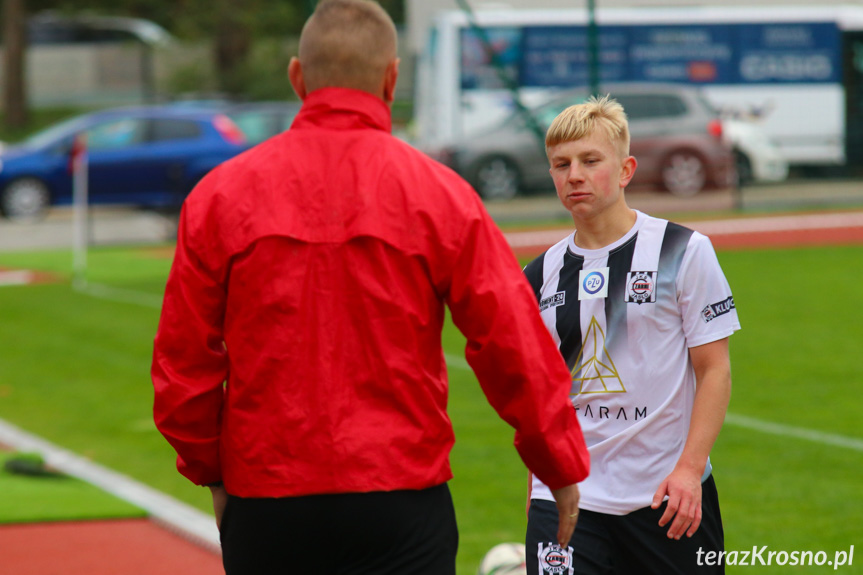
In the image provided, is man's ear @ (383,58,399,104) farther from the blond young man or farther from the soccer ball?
the soccer ball

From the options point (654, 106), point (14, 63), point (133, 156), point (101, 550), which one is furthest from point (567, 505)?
point (14, 63)

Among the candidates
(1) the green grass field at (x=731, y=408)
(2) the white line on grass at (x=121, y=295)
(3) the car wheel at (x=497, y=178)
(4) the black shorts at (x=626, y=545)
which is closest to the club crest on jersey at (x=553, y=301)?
(4) the black shorts at (x=626, y=545)

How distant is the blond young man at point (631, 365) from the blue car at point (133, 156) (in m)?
18.6

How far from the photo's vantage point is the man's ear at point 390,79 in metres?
2.71

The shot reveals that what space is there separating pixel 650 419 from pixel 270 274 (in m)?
1.15

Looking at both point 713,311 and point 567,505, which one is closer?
point 567,505

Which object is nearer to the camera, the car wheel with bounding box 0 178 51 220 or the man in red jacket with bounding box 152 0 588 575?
the man in red jacket with bounding box 152 0 588 575

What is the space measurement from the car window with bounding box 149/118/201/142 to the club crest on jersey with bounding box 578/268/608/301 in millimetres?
19604

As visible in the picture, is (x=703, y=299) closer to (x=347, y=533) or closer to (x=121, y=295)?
(x=347, y=533)

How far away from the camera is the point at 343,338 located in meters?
2.54

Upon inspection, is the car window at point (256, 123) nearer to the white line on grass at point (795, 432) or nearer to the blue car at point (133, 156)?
the blue car at point (133, 156)

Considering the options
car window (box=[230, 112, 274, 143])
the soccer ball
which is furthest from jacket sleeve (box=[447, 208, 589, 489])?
car window (box=[230, 112, 274, 143])

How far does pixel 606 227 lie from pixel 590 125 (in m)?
0.28

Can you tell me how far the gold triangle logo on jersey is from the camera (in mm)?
3240
